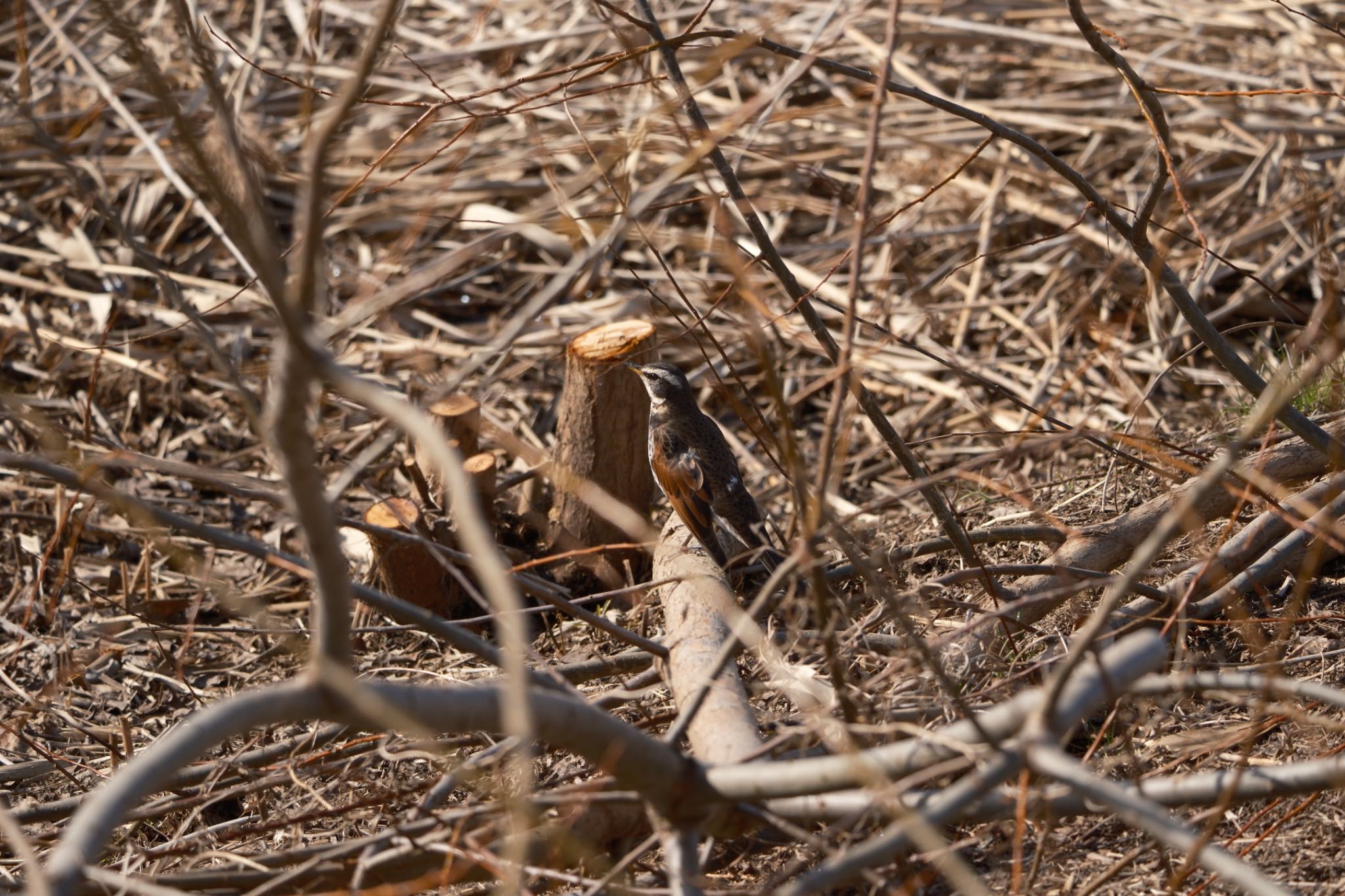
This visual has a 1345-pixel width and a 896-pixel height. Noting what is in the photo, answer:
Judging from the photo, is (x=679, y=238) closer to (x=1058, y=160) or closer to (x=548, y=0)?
(x=1058, y=160)

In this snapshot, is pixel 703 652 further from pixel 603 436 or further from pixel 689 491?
pixel 603 436

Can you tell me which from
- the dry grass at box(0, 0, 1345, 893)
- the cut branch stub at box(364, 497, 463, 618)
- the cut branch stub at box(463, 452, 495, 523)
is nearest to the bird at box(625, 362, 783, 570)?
the dry grass at box(0, 0, 1345, 893)

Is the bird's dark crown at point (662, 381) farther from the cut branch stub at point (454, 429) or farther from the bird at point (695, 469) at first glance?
the cut branch stub at point (454, 429)

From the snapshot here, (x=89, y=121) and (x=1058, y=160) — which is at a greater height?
(x=89, y=121)

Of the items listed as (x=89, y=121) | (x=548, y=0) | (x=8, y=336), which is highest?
(x=89, y=121)

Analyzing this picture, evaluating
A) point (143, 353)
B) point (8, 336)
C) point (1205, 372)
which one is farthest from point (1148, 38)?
point (8, 336)

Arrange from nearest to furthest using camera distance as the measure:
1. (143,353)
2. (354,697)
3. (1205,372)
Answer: (354,697), (1205,372), (143,353)

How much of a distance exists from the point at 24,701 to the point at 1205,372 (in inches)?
275

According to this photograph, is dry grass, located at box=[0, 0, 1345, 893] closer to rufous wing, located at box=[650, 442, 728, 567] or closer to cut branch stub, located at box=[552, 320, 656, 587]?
cut branch stub, located at box=[552, 320, 656, 587]

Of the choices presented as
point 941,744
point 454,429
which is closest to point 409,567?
point 454,429

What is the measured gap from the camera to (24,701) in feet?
18.1

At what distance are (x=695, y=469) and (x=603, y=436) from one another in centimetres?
53

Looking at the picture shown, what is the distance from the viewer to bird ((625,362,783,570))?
569cm

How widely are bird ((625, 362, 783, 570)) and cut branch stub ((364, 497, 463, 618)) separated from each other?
4.09ft
